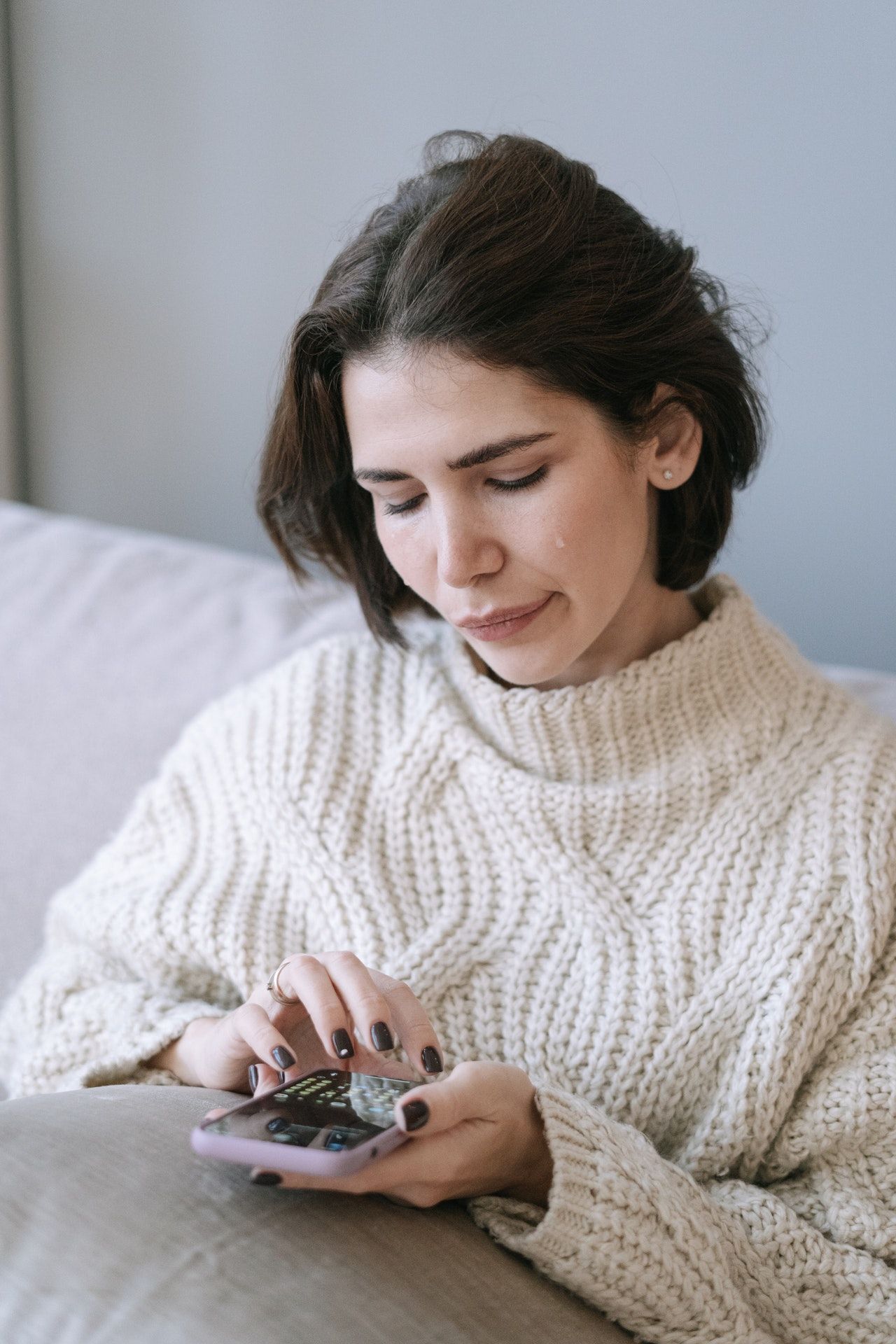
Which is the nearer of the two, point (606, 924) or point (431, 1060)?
point (431, 1060)

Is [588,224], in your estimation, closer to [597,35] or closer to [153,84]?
[597,35]

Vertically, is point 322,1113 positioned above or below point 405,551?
below

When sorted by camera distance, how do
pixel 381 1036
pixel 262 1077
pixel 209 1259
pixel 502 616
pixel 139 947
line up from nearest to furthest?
1. pixel 209 1259
2. pixel 381 1036
3. pixel 262 1077
4. pixel 502 616
5. pixel 139 947

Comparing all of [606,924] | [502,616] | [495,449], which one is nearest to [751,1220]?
[606,924]

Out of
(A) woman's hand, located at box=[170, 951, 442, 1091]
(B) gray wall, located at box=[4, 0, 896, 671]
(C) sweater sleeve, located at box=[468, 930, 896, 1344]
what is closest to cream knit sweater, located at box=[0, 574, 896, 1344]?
(C) sweater sleeve, located at box=[468, 930, 896, 1344]

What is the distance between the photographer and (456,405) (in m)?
0.98

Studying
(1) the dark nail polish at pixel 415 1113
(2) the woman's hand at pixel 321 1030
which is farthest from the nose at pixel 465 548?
(1) the dark nail polish at pixel 415 1113

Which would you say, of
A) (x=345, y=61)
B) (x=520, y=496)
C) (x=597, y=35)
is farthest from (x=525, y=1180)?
(x=345, y=61)

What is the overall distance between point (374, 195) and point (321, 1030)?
1077mm

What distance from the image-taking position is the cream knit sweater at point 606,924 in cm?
91

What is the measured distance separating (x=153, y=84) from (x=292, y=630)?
101cm

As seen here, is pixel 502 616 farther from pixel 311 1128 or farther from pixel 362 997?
pixel 311 1128

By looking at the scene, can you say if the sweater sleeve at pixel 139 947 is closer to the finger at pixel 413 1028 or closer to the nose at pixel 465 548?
the finger at pixel 413 1028

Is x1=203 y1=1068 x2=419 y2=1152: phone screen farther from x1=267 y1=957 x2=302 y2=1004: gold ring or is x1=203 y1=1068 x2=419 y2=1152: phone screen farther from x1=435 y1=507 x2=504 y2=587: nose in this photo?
x1=435 y1=507 x2=504 y2=587: nose
